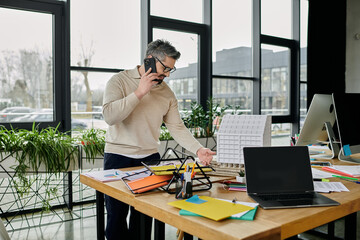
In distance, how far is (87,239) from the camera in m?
Answer: 2.90

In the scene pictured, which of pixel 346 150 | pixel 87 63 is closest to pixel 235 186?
pixel 346 150

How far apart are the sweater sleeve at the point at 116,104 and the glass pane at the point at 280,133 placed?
4.11 m

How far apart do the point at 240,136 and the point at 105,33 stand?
2.76 m

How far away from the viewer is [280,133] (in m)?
5.87

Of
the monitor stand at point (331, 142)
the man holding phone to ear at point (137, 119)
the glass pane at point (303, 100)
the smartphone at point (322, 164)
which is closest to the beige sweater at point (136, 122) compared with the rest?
the man holding phone to ear at point (137, 119)

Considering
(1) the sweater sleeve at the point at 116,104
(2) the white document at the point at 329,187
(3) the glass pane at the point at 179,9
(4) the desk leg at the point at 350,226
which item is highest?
(3) the glass pane at the point at 179,9

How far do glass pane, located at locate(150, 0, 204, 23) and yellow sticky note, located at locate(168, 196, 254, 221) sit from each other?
3.49 metres

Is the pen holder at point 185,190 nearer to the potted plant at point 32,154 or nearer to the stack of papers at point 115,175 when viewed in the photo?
the stack of papers at point 115,175

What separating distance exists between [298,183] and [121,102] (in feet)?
3.33

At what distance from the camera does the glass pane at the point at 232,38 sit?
5.00 metres

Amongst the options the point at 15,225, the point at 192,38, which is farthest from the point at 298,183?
the point at 192,38

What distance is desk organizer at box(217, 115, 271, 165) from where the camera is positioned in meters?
1.87

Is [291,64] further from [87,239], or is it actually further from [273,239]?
[273,239]

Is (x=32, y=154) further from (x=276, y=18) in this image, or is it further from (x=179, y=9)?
(x=276, y=18)
